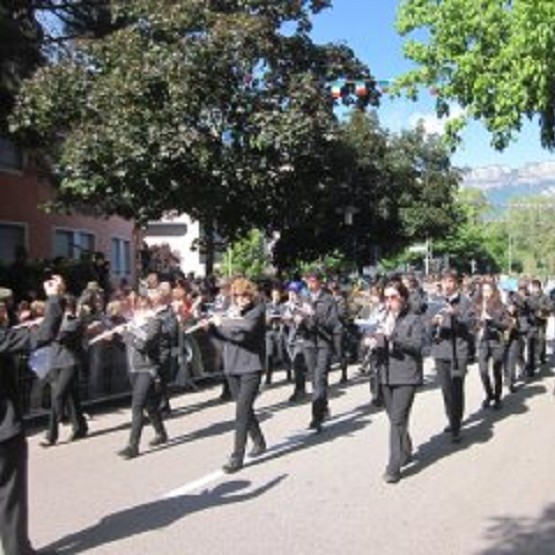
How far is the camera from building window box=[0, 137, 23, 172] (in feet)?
102

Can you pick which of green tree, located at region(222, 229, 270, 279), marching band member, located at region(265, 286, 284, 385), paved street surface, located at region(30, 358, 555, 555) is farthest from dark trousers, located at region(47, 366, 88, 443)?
green tree, located at region(222, 229, 270, 279)

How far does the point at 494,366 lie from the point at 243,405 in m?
5.74

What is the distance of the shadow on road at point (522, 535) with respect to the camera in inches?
314

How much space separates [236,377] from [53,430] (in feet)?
9.04

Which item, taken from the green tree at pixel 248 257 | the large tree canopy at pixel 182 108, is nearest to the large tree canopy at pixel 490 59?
the large tree canopy at pixel 182 108

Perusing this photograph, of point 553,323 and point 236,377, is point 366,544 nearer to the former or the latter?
point 236,377

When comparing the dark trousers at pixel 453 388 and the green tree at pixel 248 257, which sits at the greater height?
the green tree at pixel 248 257

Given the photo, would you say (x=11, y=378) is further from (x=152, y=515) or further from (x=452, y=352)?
(x=452, y=352)

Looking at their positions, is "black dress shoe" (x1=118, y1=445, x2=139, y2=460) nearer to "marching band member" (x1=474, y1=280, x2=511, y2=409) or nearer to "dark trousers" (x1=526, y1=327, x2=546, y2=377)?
"marching band member" (x1=474, y1=280, x2=511, y2=409)

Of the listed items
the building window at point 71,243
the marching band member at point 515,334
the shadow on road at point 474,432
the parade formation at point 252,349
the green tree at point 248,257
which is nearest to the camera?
the parade formation at point 252,349

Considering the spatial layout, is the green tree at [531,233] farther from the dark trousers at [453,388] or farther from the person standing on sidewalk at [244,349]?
the person standing on sidewalk at [244,349]

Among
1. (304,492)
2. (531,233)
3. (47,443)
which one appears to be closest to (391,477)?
(304,492)

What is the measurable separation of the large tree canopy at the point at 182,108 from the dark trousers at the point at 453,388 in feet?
29.1

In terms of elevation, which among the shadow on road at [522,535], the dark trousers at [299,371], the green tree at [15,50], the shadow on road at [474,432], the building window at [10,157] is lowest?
the shadow on road at [522,535]
